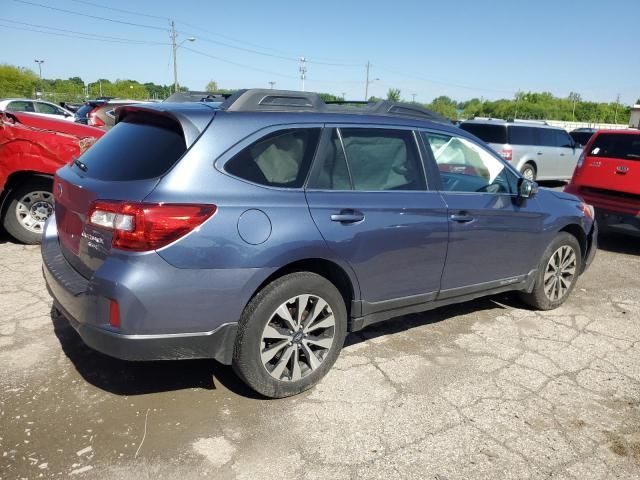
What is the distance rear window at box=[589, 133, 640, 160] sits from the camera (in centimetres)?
723

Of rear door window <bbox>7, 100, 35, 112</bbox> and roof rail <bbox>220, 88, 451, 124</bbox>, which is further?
rear door window <bbox>7, 100, 35, 112</bbox>

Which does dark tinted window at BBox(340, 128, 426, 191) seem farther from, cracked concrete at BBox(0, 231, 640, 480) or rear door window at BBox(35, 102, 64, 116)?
rear door window at BBox(35, 102, 64, 116)

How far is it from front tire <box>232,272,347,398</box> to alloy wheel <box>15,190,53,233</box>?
4.04 m

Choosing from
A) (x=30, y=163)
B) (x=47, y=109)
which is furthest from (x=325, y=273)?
(x=47, y=109)

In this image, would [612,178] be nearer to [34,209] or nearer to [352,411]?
[352,411]

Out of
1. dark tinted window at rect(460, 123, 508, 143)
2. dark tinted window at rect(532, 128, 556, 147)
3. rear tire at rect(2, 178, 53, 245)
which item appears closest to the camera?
rear tire at rect(2, 178, 53, 245)

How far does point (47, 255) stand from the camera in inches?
130

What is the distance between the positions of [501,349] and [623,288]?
2.57 metres

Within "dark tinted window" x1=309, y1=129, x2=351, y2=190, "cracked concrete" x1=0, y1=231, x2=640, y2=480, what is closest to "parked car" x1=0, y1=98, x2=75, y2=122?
"cracked concrete" x1=0, y1=231, x2=640, y2=480

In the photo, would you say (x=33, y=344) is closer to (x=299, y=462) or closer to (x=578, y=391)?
(x=299, y=462)

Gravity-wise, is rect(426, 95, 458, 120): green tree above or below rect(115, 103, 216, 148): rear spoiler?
above

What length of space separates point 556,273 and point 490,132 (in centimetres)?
876

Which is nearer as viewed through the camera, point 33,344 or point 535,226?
point 33,344

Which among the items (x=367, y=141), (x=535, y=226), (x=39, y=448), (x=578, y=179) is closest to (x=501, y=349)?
(x=535, y=226)
